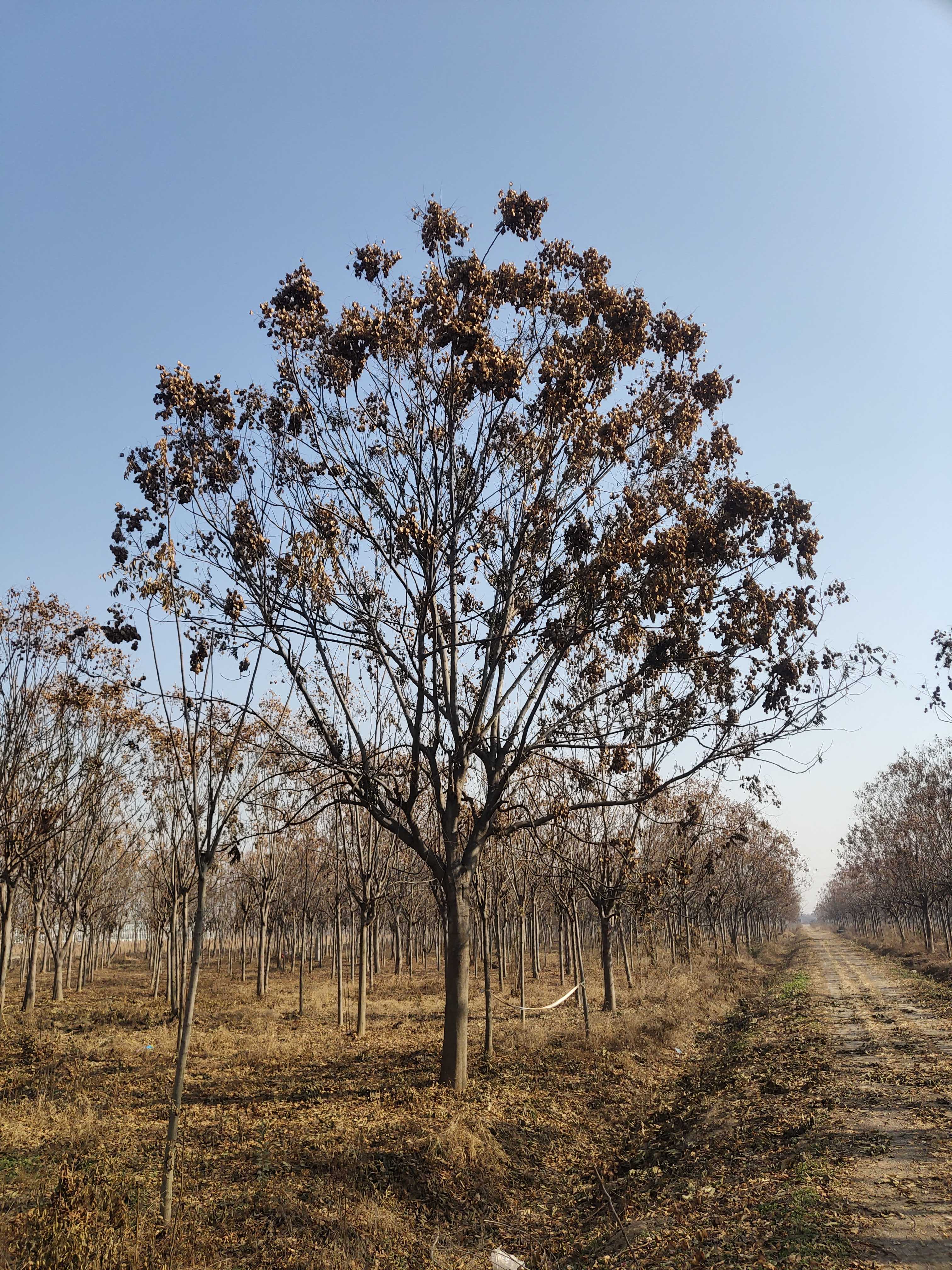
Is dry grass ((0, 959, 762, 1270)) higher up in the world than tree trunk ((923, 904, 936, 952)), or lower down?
higher up

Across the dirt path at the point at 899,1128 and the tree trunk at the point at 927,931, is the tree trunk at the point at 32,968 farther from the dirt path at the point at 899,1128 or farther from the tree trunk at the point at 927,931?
the tree trunk at the point at 927,931

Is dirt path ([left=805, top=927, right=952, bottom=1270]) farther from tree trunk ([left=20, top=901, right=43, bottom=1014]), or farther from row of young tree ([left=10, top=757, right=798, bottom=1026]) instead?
tree trunk ([left=20, top=901, right=43, bottom=1014])

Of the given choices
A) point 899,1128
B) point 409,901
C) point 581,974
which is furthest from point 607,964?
point 409,901

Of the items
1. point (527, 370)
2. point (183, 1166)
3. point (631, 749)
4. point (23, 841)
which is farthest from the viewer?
point (23, 841)

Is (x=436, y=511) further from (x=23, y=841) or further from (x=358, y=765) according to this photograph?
(x=23, y=841)

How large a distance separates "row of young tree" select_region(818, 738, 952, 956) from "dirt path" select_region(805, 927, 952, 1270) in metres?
21.9

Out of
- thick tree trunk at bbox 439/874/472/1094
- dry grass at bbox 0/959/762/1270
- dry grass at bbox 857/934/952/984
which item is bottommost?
dry grass at bbox 857/934/952/984

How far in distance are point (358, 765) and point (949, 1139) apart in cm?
869

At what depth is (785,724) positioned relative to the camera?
11.9 m

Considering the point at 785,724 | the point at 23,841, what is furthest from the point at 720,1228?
the point at 23,841

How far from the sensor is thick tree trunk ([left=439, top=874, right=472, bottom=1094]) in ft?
38.3

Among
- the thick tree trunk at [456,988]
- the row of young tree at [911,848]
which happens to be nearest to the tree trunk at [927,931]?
the row of young tree at [911,848]

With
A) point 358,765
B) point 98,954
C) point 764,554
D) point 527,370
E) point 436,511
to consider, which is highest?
point 527,370

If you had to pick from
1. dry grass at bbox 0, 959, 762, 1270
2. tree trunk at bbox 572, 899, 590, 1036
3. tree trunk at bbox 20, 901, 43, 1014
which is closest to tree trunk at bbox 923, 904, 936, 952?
tree trunk at bbox 572, 899, 590, 1036
